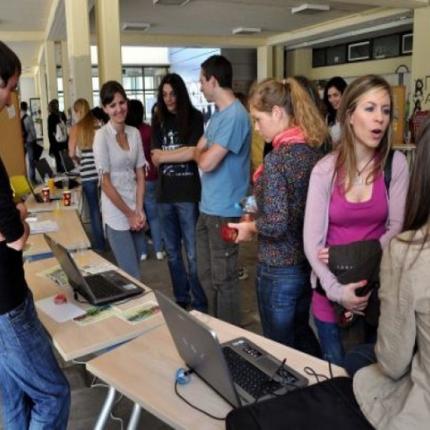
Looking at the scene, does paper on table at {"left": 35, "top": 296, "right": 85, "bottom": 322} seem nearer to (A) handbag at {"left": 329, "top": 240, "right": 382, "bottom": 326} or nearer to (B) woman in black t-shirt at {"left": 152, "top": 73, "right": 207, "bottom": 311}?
(A) handbag at {"left": 329, "top": 240, "right": 382, "bottom": 326}

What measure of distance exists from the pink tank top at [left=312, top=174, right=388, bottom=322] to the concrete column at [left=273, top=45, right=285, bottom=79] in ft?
40.2

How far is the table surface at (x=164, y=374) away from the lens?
1.33m

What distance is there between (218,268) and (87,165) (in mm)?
2459

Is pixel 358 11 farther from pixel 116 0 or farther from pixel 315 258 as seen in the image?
pixel 315 258

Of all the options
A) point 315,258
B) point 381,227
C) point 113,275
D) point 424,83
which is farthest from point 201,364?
point 424,83

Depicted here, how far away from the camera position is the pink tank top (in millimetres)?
1735

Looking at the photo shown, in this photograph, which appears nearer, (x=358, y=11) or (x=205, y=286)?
(x=205, y=286)

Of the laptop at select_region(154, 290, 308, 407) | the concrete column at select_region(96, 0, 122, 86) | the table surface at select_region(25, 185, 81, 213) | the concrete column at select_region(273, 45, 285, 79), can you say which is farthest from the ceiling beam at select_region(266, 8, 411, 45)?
the laptop at select_region(154, 290, 308, 407)

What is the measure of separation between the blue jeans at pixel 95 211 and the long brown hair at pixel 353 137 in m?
3.44

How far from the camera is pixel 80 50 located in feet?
18.7

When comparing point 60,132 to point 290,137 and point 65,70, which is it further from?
point 290,137

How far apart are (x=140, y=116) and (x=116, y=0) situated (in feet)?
5.17

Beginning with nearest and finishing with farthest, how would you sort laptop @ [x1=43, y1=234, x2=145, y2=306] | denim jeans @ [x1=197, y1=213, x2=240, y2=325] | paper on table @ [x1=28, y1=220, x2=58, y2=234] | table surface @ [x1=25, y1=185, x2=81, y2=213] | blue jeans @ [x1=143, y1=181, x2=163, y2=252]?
laptop @ [x1=43, y1=234, x2=145, y2=306] → denim jeans @ [x1=197, y1=213, x2=240, y2=325] → paper on table @ [x1=28, y1=220, x2=58, y2=234] → table surface @ [x1=25, y1=185, x2=81, y2=213] → blue jeans @ [x1=143, y1=181, x2=163, y2=252]

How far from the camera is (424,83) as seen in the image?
8.01m
